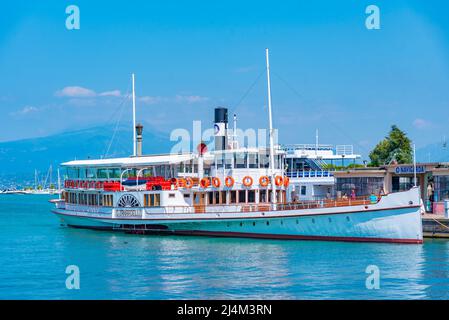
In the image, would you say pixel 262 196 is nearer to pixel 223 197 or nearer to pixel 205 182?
pixel 223 197

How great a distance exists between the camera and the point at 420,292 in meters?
26.6

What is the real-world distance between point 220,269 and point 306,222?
10455mm

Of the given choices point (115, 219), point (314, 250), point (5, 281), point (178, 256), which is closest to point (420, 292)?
point (314, 250)

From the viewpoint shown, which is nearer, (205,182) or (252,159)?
(205,182)

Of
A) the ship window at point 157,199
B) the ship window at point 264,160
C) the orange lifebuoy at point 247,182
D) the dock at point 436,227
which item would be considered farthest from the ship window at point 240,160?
the dock at point 436,227

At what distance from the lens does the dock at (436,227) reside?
4431cm

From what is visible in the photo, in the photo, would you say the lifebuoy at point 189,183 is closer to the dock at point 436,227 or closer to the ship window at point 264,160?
the ship window at point 264,160

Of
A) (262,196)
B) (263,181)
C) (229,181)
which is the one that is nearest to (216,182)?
(229,181)

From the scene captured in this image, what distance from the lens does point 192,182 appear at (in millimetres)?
46656

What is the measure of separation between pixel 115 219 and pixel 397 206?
19904 mm

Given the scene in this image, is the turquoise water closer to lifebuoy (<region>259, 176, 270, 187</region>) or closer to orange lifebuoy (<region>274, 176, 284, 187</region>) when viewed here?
lifebuoy (<region>259, 176, 270, 187</region>)

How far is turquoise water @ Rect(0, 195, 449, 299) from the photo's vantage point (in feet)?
88.7
